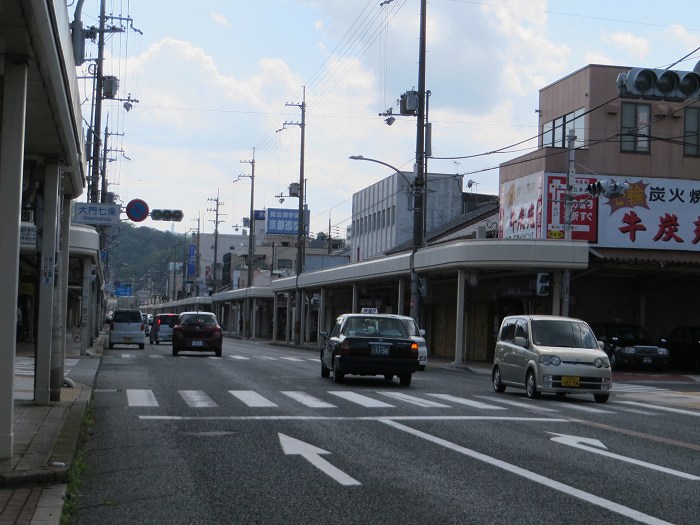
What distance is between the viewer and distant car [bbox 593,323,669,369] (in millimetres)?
34656

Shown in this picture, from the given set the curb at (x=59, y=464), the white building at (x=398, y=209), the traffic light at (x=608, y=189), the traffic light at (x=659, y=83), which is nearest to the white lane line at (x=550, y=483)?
the curb at (x=59, y=464)

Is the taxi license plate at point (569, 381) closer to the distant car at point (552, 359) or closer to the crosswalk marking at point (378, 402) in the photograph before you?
the distant car at point (552, 359)

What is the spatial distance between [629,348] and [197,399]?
21649 mm

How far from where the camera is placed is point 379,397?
18.6 metres

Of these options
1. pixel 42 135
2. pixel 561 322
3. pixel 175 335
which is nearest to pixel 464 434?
pixel 42 135

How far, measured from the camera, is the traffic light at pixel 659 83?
49.2 feet

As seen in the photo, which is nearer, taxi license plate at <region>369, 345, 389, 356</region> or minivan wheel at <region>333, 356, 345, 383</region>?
taxi license plate at <region>369, 345, 389, 356</region>

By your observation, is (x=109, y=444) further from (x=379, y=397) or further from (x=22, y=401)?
(x=379, y=397)

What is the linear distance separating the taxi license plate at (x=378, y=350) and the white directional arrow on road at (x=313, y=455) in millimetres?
8991

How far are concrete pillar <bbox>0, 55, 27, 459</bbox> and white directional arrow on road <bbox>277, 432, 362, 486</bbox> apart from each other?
119 inches

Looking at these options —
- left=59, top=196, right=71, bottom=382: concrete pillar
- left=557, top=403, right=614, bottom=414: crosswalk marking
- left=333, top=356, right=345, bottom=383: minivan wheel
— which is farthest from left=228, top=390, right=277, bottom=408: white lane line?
left=557, top=403, right=614, bottom=414: crosswalk marking

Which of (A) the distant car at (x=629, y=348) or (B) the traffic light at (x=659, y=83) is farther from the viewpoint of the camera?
(A) the distant car at (x=629, y=348)

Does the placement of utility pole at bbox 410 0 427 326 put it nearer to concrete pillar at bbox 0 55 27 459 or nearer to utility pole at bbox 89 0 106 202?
utility pole at bbox 89 0 106 202

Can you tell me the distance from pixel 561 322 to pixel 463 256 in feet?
47.2
